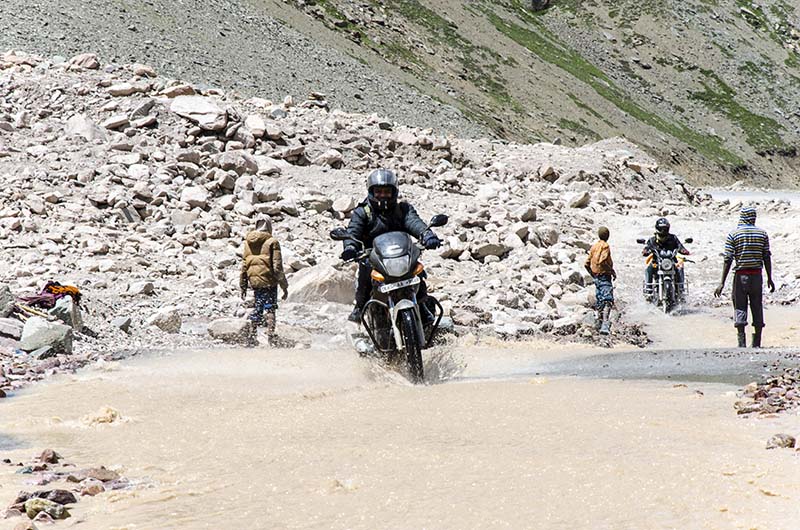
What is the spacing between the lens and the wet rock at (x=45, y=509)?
472 centimetres

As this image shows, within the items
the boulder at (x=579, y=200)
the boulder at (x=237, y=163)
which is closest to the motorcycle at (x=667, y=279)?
the boulder at (x=579, y=200)

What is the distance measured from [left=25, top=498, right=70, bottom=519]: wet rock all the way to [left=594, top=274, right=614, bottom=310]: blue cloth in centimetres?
1088

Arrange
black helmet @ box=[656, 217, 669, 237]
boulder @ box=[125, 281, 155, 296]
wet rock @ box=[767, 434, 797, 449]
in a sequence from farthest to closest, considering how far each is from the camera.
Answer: black helmet @ box=[656, 217, 669, 237], boulder @ box=[125, 281, 155, 296], wet rock @ box=[767, 434, 797, 449]

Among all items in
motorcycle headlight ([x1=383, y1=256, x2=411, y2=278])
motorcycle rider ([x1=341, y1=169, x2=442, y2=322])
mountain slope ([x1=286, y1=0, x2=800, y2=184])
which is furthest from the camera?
mountain slope ([x1=286, y1=0, x2=800, y2=184])

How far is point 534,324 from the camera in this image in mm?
14469

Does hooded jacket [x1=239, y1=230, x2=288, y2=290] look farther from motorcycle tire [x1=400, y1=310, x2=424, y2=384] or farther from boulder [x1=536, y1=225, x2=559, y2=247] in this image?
boulder [x1=536, y1=225, x2=559, y2=247]

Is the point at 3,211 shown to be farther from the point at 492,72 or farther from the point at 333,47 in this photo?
the point at 492,72

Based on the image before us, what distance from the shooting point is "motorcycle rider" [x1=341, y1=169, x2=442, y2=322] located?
368 inches

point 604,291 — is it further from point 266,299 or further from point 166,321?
point 166,321

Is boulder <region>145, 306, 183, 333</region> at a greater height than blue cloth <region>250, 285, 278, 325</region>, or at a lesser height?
lesser

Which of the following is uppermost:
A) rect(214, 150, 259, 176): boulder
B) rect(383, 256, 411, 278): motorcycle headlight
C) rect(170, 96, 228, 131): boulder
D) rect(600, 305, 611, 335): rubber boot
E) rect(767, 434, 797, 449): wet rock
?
rect(170, 96, 228, 131): boulder

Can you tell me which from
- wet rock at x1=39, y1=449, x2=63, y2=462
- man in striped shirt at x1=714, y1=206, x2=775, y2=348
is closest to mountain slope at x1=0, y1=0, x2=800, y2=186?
man in striped shirt at x1=714, y1=206, x2=775, y2=348

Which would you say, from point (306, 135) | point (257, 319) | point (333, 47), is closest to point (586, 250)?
point (306, 135)

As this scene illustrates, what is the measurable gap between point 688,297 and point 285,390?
11.2m
